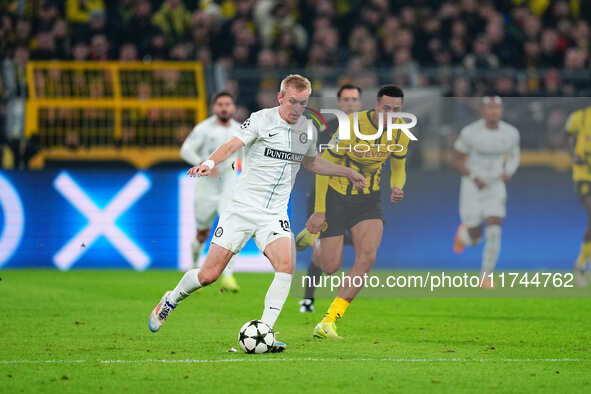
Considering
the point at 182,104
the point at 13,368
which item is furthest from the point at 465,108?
the point at 13,368

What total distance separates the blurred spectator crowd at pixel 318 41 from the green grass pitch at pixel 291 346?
4633 mm

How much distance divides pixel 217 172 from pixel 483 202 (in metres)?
3.17

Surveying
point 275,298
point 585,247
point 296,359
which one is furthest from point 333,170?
point 585,247

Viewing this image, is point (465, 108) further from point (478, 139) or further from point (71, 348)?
point (71, 348)

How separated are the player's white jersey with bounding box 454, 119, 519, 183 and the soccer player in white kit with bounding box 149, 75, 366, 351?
4.94 meters

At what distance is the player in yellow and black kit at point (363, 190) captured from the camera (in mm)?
9930

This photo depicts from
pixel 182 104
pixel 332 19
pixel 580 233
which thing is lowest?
pixel 580 233

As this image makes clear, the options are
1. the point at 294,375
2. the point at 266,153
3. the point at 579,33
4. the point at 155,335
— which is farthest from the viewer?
the point at 579,33

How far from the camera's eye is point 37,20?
17922 mm

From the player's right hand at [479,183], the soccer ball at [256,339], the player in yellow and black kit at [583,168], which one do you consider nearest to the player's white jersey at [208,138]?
the player's right hand at [479,183]

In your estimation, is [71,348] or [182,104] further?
[182,104]

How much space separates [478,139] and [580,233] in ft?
6.17

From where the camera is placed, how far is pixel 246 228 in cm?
862

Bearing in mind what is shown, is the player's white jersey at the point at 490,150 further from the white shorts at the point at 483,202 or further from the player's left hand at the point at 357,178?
the player's left hand at the point at 357,178
